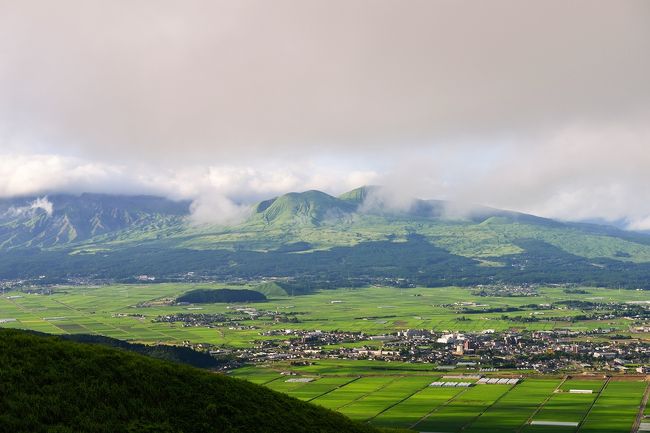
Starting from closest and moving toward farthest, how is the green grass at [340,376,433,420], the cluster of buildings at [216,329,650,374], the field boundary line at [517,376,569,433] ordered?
1. the field boundary line at [517,376,569,433]
2. the green grass at [340,376,433,420]
3. the cluster of buildings at [216,329,650,374]

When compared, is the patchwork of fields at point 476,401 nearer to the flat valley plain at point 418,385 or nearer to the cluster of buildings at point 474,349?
the flat valley plain at point 418,385

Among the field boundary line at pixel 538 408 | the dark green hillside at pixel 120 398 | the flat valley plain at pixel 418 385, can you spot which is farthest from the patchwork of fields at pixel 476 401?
the dark green hillside at pixel 120 398

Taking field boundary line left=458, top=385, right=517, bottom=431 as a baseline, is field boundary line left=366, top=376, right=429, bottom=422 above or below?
above

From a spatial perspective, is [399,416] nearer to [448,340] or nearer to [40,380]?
[40,380]

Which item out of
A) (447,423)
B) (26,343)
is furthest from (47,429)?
(447,423)

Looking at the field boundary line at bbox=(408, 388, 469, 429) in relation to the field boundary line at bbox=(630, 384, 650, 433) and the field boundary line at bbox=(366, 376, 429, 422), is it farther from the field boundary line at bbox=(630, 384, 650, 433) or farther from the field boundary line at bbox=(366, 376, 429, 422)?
the field boundary line at bbox=(630, 384, 650, 433)

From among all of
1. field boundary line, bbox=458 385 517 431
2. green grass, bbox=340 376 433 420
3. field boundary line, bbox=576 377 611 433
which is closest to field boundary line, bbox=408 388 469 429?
field boundary line, bbox=458 385 517 431

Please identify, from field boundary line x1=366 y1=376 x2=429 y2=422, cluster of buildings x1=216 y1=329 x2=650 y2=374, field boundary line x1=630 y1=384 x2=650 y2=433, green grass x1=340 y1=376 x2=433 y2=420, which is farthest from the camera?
cluster of buildings x1=216 y1=329 x2=650 y2=374

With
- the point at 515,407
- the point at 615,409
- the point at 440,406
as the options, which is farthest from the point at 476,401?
the point at 615,409
